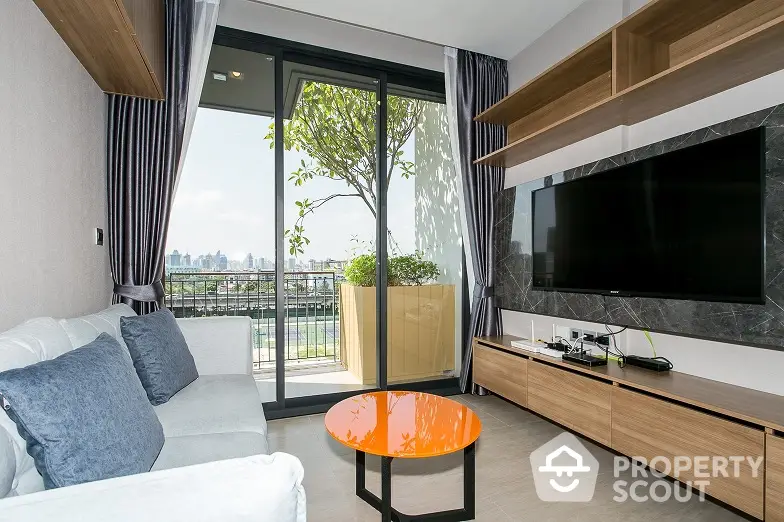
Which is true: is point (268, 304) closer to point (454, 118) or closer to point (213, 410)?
point (213, 410)

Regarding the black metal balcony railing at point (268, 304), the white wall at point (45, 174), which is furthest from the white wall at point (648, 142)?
the white wall at point (45, 174)

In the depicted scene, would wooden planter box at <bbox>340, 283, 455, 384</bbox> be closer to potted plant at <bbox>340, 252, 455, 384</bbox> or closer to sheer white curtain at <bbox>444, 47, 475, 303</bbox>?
potted plant at <bbox>340, 252, 455, 384</bbox>

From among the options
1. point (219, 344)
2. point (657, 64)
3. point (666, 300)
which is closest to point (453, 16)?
point (657, 64)

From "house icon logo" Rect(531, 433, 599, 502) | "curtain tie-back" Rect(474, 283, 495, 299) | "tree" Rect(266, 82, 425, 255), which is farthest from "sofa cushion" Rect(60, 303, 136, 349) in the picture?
"curtain tie-back" Rect(474, 283, 495, 299)

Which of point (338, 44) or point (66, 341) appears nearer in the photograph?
point (66, 341)

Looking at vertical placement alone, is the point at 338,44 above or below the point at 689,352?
above

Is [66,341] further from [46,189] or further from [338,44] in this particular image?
[338,44]

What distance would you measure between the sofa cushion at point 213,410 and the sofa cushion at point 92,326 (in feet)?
Answer: 1.23

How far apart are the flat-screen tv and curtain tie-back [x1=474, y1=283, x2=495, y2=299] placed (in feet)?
2.24

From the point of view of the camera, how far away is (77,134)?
7.64ft

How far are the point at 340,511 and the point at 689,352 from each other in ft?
6.15

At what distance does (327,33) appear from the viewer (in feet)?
11.0


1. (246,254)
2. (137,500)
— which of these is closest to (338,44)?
(246,254)

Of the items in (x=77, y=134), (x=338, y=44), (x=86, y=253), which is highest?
(x=338, y=44)
